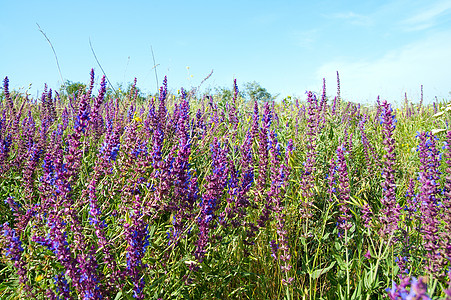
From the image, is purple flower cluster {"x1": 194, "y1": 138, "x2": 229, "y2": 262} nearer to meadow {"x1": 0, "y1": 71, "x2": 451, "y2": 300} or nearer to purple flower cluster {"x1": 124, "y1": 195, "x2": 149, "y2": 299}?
meadow {"x1": 0, "y1": 71, "x2": 451, "y2": 300}

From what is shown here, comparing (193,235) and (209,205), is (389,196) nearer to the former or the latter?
(209,205)

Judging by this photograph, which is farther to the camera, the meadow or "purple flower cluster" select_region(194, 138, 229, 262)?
"purple flower cluster" select_region(194, 138, 229, 262)

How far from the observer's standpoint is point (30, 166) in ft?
6.70

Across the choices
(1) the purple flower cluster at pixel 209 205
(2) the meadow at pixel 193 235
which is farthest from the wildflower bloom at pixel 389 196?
(1) the purple flower cluster at pixel 209 205

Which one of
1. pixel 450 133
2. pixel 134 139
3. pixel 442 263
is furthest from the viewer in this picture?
pixel 134 139

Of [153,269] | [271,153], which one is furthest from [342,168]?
[153,269]

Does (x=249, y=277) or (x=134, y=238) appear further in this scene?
(x=249, y=277)

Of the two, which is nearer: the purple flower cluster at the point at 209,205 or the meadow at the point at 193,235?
the meadow at the point at 193,235

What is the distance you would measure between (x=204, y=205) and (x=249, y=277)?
66 centimetres

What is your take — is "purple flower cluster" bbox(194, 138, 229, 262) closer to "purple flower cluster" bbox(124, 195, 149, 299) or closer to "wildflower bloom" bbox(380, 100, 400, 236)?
"purple flower cluster" bbox(124, 195, 149, 299)

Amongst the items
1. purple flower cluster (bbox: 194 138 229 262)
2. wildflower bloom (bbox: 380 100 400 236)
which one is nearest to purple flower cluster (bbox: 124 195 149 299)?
purple flower cluster (bbox: 194 138 229 262)

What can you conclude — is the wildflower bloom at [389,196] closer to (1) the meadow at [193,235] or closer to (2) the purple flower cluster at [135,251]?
(1) the meadow at [193,235]

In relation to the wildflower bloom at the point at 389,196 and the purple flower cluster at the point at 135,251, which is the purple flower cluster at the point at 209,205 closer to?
the purple flower cluster at the point at 135,251

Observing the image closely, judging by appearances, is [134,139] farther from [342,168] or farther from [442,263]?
[442,263]
